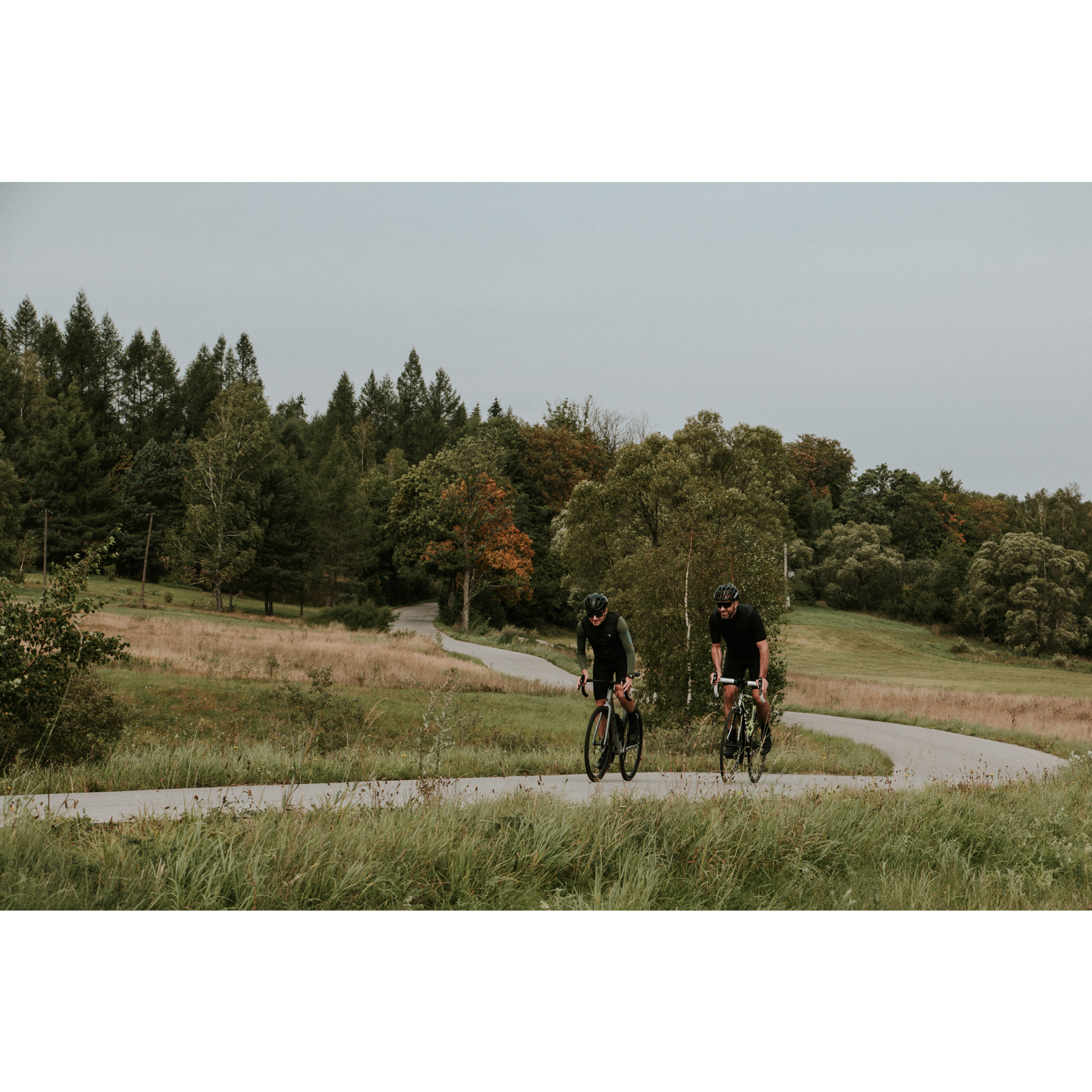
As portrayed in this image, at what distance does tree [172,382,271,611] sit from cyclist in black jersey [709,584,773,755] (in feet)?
46.9

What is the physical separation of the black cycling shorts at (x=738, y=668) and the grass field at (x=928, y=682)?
7786 mm

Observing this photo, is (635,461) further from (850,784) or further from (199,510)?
(850,784)

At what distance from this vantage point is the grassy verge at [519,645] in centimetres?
2978

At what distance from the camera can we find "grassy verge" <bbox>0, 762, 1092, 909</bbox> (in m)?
4.02

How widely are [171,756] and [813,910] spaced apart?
6.96 metres

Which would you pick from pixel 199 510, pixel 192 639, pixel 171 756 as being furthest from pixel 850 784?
pixel 199 510

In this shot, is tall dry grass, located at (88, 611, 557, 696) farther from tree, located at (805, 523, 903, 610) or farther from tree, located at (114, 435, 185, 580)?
tree, located at (805, 523, 903, 610)

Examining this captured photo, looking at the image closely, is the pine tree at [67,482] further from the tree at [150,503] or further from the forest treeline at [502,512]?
the tree at [150,503]

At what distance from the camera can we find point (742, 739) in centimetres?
897

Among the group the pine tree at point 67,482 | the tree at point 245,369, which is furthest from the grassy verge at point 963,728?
the tree at point 245,369

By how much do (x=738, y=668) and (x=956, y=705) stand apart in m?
17.2

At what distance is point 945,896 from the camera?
4789 millimetres

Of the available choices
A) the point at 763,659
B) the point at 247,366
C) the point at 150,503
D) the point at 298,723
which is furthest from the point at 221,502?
the point at 763,659

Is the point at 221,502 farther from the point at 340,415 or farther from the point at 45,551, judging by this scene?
the point at 340,415
